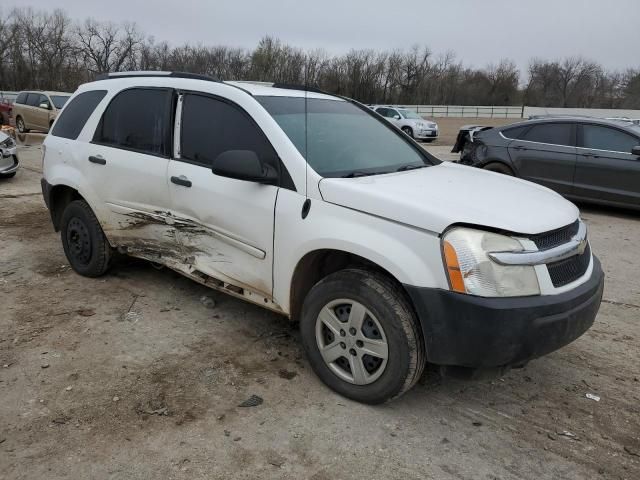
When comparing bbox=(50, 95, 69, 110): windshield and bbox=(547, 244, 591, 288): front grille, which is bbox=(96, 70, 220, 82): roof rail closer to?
bbox=(547, 244, 591, 288): front grille

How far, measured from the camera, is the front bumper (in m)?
2.57

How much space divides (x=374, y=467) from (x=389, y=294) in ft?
2.83

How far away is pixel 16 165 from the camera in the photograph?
10367 mm

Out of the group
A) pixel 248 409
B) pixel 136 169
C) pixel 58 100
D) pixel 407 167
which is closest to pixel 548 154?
pixel 407 167

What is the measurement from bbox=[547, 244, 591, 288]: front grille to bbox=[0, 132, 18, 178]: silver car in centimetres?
1037

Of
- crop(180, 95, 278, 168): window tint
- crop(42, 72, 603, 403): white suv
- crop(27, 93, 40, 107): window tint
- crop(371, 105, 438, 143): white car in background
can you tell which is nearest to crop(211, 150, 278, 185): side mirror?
crop(42, 72, 603, 403): white suv

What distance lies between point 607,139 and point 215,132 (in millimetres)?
7146

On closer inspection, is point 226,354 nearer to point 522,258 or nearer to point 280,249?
point 280,249

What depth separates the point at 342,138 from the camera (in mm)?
3688

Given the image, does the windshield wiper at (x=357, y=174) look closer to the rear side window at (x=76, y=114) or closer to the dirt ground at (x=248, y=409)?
the dirt ground at (x=248, y=409)

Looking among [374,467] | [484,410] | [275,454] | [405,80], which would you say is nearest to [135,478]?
[275,454]

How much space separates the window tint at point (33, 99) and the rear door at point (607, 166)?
17764 mm

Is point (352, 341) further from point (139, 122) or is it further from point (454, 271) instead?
point (139, 122)

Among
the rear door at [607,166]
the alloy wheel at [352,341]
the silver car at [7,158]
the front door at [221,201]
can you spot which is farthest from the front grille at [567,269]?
the silver car at [7,158]
